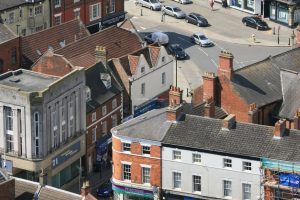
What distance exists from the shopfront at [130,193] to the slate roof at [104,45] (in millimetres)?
22717

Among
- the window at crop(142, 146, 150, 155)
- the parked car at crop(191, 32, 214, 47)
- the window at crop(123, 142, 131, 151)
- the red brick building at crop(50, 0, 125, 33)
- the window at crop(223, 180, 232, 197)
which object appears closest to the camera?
the window at crop(223, 180, 232, 197)

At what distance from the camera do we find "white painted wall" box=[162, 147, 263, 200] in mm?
116688

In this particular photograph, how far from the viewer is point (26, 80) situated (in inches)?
5153

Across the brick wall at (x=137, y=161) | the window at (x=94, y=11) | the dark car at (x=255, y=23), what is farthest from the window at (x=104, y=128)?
the dark car at (x=255, y=23)

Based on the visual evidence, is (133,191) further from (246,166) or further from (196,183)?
(246,166)

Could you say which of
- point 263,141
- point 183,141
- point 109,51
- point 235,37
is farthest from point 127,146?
point 235,37

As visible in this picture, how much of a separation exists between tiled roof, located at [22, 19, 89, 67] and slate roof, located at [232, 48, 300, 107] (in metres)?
28.9

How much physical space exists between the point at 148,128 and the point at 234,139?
9.31 meters

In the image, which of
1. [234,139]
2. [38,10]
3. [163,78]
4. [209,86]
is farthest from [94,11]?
[234,139]

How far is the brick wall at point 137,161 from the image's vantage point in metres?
120

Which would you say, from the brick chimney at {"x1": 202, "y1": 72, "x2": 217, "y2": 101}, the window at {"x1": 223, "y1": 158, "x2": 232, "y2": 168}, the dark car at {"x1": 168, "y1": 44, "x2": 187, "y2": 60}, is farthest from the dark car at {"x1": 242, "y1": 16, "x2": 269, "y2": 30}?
the window at {"x1": 223, "y1": 158, "x2": 232, "y2": 168}

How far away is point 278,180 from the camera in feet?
377

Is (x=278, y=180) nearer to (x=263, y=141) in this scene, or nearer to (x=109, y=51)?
(x=263, y=141)

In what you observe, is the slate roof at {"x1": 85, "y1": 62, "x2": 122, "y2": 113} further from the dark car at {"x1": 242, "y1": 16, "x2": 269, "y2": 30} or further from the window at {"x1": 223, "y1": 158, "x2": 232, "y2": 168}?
the dark car at {"x1": 242, "y1": 16, "x2": 269, "y2": 30}
